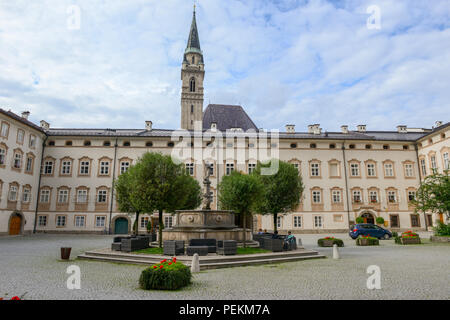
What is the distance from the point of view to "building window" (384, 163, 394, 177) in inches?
1539

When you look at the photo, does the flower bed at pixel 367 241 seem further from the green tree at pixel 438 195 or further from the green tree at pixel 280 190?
the green tree at pixel 438 195

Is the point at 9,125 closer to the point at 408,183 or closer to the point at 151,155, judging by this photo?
the point at 151,155

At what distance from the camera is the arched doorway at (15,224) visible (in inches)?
1226

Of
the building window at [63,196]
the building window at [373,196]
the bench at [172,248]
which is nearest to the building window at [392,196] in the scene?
the building window at [373,196]

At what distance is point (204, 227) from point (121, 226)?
2279 centimetres

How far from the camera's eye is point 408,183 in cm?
3897

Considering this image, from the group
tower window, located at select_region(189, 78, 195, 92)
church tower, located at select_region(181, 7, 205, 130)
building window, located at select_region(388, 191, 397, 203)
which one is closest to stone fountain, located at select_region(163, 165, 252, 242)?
building window, located at select_region(388, 191, 397, 203)

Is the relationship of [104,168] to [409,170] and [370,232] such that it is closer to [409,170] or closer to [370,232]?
[370,232]

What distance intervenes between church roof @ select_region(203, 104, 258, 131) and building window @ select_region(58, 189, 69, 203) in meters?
20.9

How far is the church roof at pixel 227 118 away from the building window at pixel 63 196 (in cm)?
2095

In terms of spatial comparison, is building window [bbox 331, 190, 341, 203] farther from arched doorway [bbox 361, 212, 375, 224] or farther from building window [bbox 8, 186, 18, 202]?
building window [bbox 8, 186, 18, 202]

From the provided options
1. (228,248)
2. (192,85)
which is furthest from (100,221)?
(192,85)

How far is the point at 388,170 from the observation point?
3922cm

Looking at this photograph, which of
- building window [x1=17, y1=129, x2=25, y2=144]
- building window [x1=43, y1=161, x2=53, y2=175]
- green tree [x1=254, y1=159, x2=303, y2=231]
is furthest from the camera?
building window [x1=43, y1=161, x2=53, y2=175]
